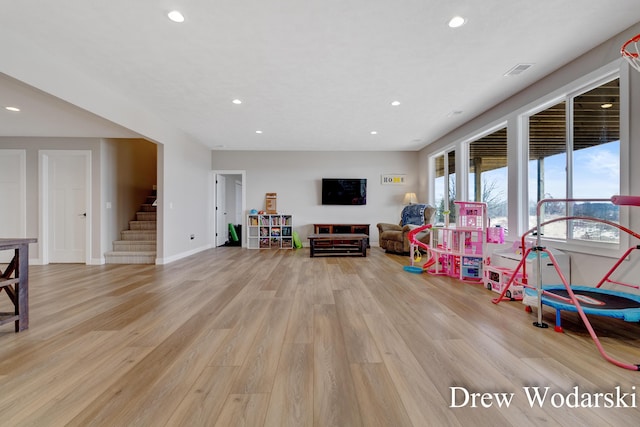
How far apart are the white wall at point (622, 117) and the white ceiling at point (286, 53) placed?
0.12 meters

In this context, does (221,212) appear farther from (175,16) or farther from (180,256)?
(175,16)

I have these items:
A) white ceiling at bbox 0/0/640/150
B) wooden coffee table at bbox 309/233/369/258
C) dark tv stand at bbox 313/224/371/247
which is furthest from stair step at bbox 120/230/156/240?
dark tv stand at bbox 313/224/371/247

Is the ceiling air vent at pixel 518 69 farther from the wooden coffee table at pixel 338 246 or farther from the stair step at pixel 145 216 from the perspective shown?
the stair step at pixel 145 216

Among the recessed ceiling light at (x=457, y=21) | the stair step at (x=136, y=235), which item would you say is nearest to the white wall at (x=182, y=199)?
the stair step at (x=136, y=235)

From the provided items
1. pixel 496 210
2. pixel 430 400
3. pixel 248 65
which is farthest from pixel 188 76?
pixel 496 210

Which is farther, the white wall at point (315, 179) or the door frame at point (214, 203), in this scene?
the white wall at point (315, 179)

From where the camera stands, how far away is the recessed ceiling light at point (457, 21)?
2.32 meters

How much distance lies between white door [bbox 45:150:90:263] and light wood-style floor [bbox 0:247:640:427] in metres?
2.27

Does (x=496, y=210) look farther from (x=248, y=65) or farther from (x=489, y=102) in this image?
(x=248, y=65)

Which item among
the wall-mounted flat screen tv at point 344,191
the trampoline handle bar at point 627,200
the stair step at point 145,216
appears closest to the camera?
the trampoline handle bar at point 627,200

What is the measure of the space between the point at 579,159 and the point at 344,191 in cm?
496

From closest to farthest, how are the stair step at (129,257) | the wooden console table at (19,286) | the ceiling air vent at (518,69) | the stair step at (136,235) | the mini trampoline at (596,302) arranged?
the mini trampoline at (596,302) < the wooden console table at (19,286) < the ceiling air vent at (518,69) < the stair step at (129,257) < the stair step at (136,235)

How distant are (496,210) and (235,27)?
467 cm

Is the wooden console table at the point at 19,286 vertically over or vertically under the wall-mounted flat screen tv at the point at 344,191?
under
